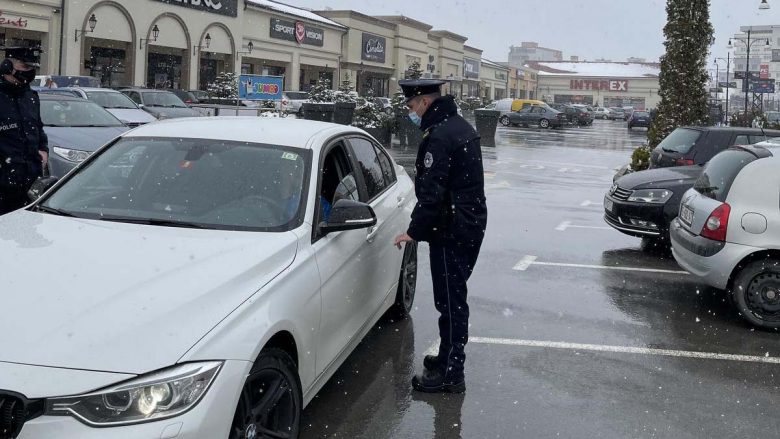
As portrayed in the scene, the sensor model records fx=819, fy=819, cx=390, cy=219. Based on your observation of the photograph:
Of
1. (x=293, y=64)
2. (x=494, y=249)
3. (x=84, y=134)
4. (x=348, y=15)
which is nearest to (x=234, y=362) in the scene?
(x=494, y=249)

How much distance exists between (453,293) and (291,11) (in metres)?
45.6

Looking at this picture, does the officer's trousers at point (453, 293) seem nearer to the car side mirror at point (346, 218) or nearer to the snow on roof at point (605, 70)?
the car side mirror at point (346, 218)

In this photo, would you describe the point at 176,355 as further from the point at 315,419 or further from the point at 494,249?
the point at 494,249

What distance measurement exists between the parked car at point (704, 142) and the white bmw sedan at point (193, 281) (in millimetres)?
7293

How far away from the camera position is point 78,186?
4.68 metres

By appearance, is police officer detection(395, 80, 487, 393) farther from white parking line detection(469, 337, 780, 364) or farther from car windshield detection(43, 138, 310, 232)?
white parking line detection(469, 337, 780, 364)

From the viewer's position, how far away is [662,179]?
956 centimetres

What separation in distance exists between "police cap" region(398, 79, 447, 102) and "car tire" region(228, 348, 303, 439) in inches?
74.8

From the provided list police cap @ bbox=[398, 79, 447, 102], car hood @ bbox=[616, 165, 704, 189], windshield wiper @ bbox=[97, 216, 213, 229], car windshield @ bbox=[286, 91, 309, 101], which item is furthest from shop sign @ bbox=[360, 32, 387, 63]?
windshield wiper @ bbox=[97, 216, 213, 229]

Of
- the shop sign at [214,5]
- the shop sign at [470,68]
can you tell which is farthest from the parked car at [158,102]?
the shop sign at [470,68]

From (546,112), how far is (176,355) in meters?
48.5

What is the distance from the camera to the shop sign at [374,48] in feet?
185

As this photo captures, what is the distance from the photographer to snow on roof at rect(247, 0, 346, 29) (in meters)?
44.7

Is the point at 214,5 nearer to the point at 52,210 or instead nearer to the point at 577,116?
the point at 577,116
